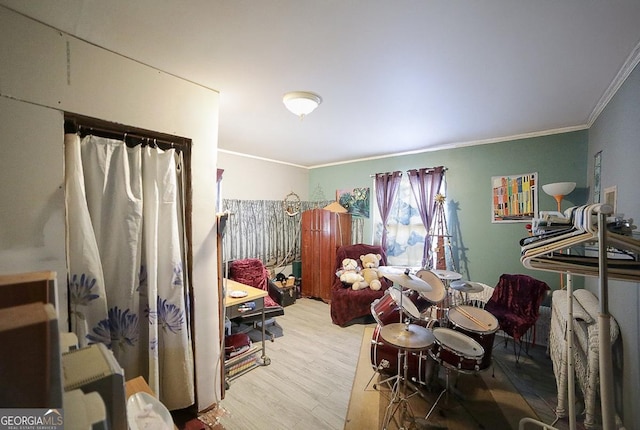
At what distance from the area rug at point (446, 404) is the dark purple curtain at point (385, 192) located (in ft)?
6.93

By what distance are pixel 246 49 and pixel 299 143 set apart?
2.05 meters

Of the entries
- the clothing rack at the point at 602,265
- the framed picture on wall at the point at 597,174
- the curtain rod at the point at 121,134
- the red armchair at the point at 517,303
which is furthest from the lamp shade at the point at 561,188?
the curtain rod at the point at 121,134

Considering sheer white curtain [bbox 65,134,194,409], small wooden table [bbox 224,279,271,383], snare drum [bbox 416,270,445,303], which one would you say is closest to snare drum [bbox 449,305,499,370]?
snare drum [bbox 416,270,445,303]

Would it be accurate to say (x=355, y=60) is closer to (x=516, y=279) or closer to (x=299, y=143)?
(x=299, y=143)

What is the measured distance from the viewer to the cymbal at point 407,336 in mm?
1673

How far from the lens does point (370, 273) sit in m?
3.67

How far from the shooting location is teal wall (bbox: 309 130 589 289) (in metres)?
2.82

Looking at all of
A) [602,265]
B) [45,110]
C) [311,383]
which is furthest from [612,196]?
[45,110]

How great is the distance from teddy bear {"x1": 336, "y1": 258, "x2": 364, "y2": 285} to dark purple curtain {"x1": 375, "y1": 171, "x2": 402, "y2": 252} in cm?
65

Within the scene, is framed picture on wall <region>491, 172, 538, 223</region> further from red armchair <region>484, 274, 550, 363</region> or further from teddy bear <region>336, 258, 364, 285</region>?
teddy bear <region>336, 258, 364, 285</region>

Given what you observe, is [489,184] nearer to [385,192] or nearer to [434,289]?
[385,192]

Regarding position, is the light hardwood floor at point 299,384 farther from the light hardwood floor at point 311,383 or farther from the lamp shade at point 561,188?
the lamp shade at point 561,188

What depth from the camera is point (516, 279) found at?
279cm

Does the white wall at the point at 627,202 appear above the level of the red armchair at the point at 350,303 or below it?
above
